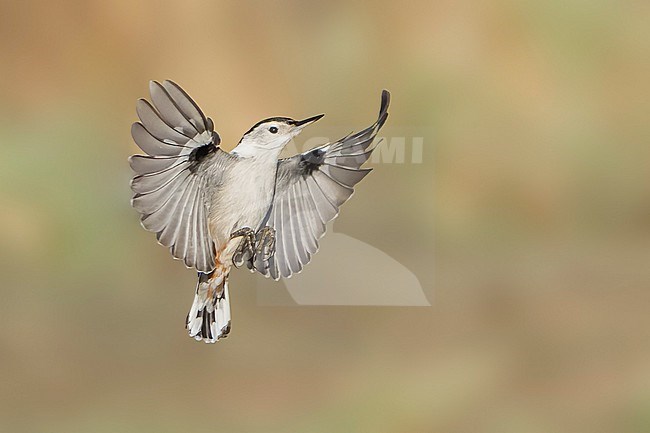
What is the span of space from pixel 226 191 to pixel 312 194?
0.62ft

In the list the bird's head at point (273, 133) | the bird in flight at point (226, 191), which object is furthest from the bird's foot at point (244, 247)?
the bird's head at point (273, 133)

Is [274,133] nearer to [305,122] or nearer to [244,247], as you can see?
[305,122]

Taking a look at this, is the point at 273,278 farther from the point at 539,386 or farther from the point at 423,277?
the point at 539,386

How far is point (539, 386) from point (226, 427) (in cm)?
71

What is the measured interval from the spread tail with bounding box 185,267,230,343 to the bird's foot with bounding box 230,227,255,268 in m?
0.04

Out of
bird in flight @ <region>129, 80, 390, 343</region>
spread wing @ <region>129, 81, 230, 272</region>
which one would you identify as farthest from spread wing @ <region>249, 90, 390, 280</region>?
spread wing @ <region>129, 81, 230, 272</region>

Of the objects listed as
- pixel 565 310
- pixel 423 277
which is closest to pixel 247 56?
pixel 423 277

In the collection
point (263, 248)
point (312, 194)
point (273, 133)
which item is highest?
point (273, 133)

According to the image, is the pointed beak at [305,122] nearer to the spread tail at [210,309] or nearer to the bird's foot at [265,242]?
the bird's foot at [265,242]

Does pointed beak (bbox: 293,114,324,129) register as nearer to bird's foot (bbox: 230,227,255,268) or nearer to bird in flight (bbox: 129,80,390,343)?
bird in flight (bbox: 129,80,390,343)

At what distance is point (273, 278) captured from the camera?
1.51 m

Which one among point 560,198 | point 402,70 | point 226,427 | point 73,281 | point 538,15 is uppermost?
point 538,15

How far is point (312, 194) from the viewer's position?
4.94 ft

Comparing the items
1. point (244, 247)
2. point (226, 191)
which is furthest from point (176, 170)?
point (244, 247)
